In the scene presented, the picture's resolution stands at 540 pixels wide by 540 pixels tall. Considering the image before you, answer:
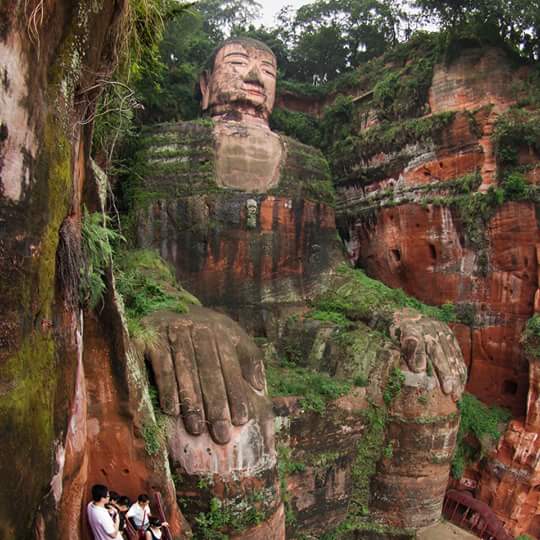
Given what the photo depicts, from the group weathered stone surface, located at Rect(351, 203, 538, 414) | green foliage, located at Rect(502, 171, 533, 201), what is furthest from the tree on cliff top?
weathered stone surface, located at Rect(351, 203, 538, 414)

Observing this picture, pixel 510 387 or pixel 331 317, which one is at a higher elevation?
pixel 331 317

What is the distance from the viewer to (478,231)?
12.4m

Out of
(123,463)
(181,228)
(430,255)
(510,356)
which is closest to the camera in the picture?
(123,463)

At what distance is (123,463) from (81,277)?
2459 millimetres

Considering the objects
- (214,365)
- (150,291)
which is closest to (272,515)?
(214,365)

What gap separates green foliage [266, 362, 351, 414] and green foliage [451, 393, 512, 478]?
14.7 ft

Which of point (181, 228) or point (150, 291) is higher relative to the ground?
point (181, 228)

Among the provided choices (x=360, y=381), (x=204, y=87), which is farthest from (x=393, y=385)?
(x=204, y=87)

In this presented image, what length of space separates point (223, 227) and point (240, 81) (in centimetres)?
449

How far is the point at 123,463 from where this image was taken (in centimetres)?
535

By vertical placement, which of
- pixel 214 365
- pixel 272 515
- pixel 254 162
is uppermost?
pixel 254 162

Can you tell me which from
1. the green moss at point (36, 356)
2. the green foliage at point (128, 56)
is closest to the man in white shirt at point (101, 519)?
the green moss at point (36, 356)

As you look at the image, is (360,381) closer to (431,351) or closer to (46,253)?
(431,351)

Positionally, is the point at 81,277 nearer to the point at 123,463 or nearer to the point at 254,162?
the point at 123,463
